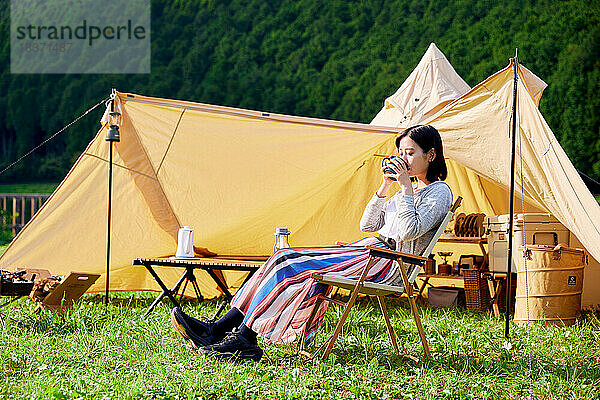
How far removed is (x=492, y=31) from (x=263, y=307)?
11730mm

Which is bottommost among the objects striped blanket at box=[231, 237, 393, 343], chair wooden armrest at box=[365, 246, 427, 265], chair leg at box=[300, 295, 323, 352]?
chair leg at box=[300, 295, 323, 352]

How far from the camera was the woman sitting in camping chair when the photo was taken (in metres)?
2.97

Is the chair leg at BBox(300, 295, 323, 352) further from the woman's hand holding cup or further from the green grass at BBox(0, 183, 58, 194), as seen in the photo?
the green grass at BBox(0, 183, 58, 194)

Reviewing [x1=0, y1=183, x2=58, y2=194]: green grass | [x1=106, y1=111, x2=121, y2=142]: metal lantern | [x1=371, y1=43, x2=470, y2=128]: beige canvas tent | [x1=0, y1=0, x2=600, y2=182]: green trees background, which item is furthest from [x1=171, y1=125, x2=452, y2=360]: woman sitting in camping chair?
[x1=0, y1=183, x2=58, y2=194]: green grass

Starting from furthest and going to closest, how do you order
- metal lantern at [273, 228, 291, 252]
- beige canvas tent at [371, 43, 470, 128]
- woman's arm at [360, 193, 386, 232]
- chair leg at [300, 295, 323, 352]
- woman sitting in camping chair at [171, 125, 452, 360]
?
beige canvas tent at [371, 43, 470, 128] < metal lantern at [273, 228, 291, 252] < woman's arm at [360, 193, 386, 232] < chair leg at [300, 295, 323, 352] < woman sitting in camping chair at [171, 125, 452, 360]

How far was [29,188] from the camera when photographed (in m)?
16.8

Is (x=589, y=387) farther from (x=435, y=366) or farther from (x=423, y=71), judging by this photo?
(x=423, y=71)

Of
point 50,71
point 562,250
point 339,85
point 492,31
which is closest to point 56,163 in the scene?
point 50,71

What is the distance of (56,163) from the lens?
17094 millimetres

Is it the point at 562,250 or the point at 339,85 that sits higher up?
the point at 339,85

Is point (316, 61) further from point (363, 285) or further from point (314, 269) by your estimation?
point (363, 285)

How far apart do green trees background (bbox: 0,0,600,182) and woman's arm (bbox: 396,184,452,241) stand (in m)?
8.13

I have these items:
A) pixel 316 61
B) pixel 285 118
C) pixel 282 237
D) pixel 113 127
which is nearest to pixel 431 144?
pixel 282 237

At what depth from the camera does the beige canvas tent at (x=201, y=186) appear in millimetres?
4812
